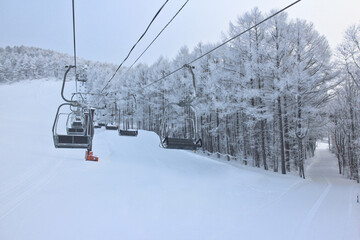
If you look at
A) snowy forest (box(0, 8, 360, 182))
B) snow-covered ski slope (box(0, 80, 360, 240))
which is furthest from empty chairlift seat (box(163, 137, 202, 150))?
snowy forest (box(0, 8, 360, 182))

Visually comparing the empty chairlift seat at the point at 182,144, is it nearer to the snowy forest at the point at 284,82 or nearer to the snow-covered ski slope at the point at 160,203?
the snow-covered ski slope at the point at 160,203

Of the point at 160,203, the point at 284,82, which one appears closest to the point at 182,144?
the point at 160,203

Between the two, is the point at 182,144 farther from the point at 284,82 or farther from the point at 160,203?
the point at 284,82

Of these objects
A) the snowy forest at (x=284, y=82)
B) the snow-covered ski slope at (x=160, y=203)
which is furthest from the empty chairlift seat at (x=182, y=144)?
the snowy forest at (x=284, y=82)

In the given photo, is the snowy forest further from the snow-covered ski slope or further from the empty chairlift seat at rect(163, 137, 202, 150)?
the empty chairlift seat at rect(163, 137, 202, 150)

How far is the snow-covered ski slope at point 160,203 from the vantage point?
23.9 ft

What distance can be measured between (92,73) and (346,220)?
257 ft

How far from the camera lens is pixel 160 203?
9797 millimetres

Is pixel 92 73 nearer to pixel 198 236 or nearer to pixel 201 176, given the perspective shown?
pixel 201 176

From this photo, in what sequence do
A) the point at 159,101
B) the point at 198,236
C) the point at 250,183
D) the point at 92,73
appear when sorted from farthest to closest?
the point at 92,73 → the point at 159,101 → the point at 250,183 → the point at 198,236

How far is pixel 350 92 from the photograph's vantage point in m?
19.8

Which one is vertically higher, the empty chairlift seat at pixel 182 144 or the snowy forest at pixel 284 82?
the snowy forest at pixel 284 82

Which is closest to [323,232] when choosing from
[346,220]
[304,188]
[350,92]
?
[346,220]

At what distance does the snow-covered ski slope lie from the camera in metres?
7.29
